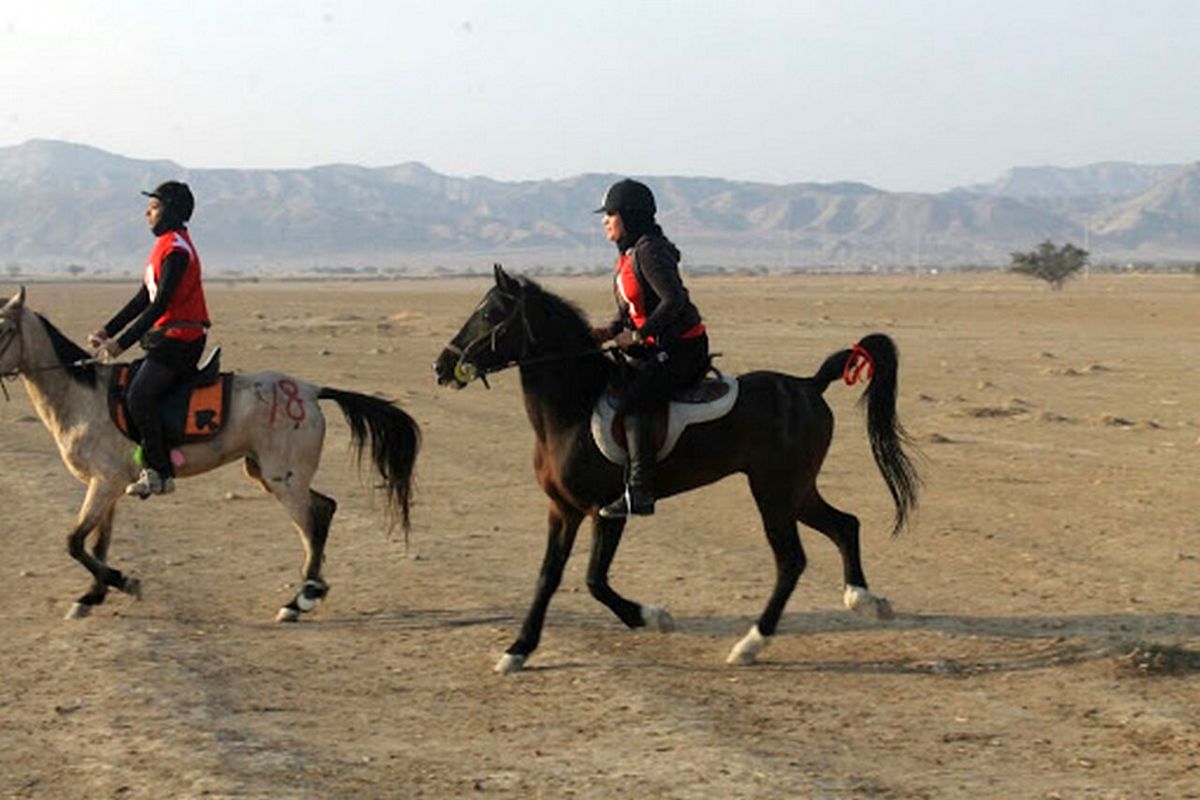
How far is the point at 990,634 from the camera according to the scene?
917 cm

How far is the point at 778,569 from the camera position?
354 inches

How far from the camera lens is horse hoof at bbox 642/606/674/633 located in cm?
930

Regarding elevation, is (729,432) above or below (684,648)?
above

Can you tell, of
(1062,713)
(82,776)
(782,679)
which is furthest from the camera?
(782,679)

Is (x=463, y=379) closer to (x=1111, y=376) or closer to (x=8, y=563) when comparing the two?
(x=8, y=563)

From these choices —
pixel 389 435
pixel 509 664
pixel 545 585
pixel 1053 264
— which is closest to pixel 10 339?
pixel 389 435

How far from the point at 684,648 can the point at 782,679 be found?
830mm

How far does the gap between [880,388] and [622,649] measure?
95.9 inches

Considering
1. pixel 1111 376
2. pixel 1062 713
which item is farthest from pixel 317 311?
pixel 1062 713

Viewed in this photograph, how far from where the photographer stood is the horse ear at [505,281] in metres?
8.66

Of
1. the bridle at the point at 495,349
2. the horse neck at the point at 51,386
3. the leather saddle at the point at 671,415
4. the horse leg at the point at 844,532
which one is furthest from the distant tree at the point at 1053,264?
the bridle at the point at 495,349

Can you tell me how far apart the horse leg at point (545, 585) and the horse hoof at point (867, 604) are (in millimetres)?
1785

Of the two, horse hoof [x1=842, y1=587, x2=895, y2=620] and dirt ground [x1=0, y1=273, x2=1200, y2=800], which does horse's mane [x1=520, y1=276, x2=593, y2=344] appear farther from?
horse hoof [x1=842, y1=587, x2=895, y2=620]

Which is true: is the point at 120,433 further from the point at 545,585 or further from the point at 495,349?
the point at 545,585
